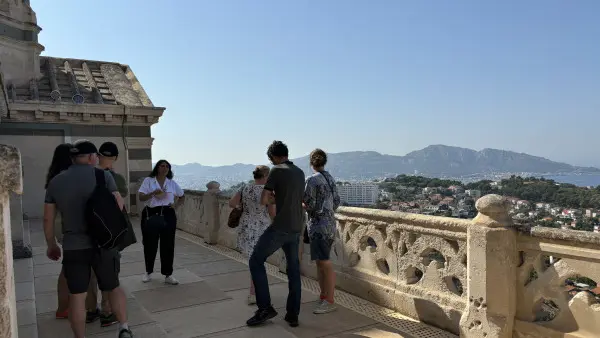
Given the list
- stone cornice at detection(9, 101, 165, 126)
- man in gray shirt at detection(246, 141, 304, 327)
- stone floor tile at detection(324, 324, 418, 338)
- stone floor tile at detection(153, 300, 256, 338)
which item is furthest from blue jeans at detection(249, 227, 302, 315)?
stone cornice at detection(9, 101, 165, 126)

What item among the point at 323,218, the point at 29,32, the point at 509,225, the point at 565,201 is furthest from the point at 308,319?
the point at 29,32

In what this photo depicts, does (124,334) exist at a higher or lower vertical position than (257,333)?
higher

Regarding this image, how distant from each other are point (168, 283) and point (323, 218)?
9.46 ft

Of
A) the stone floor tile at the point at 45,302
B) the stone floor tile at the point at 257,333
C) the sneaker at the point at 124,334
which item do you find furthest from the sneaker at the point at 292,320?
the stone floor tile at the point at 45,302

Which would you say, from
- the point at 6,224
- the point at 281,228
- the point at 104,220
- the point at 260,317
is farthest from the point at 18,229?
the point at 6,224

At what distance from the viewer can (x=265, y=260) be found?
15.0 ft

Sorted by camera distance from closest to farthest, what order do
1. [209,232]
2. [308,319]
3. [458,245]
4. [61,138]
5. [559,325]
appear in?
1. [559,325]
2. [458,245]
3. [308,319]
4. [209,232]
5. [61,138]

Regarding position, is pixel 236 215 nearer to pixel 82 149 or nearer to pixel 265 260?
pixel 265 260

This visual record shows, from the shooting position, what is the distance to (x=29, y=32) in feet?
48.6

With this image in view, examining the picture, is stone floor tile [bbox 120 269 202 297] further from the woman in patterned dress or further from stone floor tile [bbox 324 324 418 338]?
stone floor tile [bbox 324 324 418 338]

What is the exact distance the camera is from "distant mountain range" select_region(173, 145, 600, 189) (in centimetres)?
9381

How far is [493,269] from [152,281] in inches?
192

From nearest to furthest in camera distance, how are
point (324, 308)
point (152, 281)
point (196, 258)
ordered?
point (324, 308) < point (152, 281) < point (196, 258)

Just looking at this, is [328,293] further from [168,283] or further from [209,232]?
[209,232]
